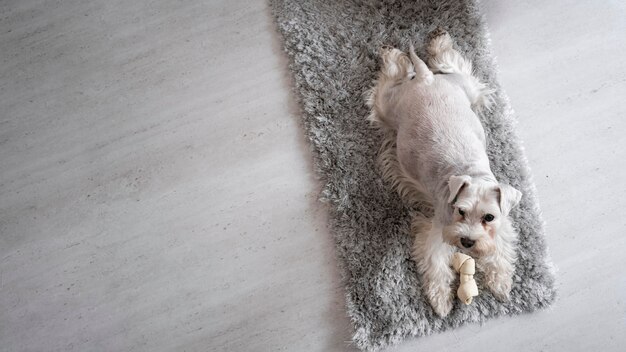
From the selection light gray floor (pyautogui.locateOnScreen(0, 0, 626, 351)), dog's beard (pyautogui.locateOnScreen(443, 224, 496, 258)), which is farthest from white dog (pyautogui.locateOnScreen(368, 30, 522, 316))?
light gray floor (pyautogui.locateOnScreen(0, 0, 626, 351))

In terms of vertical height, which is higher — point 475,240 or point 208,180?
point 475,240

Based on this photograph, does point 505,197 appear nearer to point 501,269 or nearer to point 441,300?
point 501,269

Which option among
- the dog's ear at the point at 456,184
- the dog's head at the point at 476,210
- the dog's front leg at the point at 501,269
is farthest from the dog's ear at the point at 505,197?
the dog's front leg at the point at 501,269

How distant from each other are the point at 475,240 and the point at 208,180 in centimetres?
134

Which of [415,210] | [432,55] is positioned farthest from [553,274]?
[432,55]

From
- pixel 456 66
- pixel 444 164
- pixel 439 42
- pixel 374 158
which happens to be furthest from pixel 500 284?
pixel 439 42

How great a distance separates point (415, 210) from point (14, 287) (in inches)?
79.5

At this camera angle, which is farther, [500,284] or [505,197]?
[500,284]

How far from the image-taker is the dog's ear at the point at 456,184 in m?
1.65

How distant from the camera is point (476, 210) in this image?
1660 mm

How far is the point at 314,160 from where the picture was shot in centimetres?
231

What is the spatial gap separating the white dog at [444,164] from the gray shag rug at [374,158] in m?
0.07

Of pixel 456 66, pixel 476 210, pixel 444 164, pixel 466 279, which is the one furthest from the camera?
pixel 456 66

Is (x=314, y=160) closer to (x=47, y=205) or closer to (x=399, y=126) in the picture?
(x=399, y=126)
